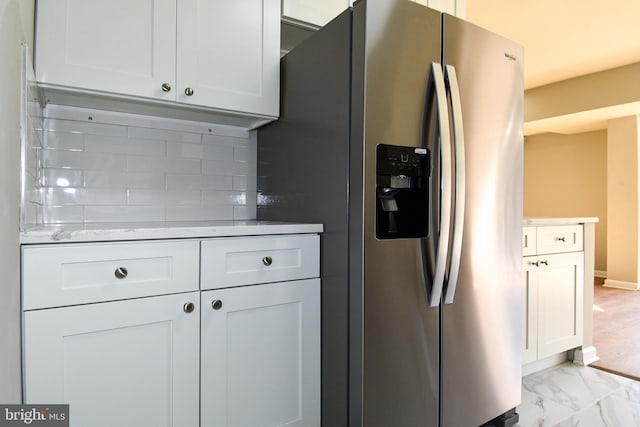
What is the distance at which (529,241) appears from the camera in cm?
211

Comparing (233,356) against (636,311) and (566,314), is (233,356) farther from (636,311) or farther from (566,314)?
(636,311)

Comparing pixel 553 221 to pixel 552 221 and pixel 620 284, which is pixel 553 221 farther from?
pixel 620 284

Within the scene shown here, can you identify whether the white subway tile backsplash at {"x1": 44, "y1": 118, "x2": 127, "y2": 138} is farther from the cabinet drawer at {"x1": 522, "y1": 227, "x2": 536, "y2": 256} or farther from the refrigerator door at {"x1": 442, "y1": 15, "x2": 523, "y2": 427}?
the cabinet drawer at {"x1": 522, "y1": 227, "x2": 536, "y2": 256}

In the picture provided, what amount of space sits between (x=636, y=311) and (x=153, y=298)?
14.9ft

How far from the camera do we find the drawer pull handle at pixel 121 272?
108cm

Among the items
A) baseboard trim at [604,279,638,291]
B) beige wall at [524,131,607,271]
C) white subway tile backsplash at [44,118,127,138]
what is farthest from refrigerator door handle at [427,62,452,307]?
beige wall at [524,131,607,271]

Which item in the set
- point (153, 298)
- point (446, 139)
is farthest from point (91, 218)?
point (446, 139)

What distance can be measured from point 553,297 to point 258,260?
1.80 meters

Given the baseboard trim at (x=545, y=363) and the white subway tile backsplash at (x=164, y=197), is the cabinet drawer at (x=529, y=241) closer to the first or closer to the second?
the baseboard trim at (x=545, y=363)

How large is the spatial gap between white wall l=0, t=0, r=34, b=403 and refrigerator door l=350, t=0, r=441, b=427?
2.88 feet

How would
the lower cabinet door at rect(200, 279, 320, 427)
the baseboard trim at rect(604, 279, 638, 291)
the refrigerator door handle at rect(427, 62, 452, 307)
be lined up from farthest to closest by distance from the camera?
the baseboard trim at rect(604, 279, 638, 291) < the refrigerator door handle at rect(427, 62, 452, 307) < the lower cabinet door at rect(200, 279, 320, 427)

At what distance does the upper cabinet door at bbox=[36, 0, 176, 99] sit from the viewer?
1.26 metres

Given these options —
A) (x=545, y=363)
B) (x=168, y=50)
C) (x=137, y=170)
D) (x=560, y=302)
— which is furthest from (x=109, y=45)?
(x=545, y=363)

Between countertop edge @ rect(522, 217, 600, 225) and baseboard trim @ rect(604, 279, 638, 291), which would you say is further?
baseboard trim @ rect(604, 279, 638, 291)
